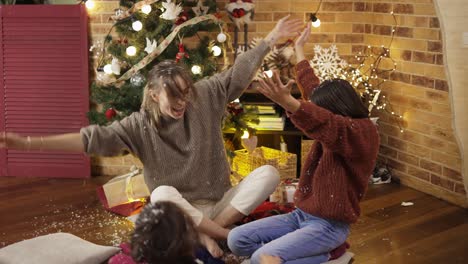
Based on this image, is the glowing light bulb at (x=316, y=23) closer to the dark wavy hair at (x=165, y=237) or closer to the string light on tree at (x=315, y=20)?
the string light on tree at (x=315, y=20)

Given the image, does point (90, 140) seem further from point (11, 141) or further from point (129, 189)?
point (129, 189)

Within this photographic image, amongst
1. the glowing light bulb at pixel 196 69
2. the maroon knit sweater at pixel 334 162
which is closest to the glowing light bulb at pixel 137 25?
the glowing light bulb at pixel 196 69

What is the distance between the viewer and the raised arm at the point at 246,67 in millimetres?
3125

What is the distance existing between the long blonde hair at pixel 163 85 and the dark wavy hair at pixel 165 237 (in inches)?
40.6

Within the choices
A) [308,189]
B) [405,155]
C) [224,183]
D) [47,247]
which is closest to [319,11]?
[405,155]

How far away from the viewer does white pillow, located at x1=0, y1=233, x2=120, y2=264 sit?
9.50 ft

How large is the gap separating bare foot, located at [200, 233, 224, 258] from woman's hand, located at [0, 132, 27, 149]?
2.75 feet

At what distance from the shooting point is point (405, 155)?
4.39m

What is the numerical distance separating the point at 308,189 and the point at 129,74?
5.18ft

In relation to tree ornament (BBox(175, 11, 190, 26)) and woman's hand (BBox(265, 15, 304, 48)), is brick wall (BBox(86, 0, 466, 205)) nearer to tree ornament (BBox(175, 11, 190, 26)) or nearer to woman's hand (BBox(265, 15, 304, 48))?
tree ornament (BBox(175, 11, 190, 26))

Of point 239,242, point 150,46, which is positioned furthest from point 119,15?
point 239,242

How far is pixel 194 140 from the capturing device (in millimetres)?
3105

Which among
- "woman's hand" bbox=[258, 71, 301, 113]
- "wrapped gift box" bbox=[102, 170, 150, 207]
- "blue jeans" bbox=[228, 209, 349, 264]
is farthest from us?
"wrapped gift box" bbox=[102, 170, 150, 207]

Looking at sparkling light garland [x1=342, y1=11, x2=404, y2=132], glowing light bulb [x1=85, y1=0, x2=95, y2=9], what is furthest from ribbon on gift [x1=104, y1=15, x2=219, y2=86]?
sparkling light garland [x1=342, y1=11, x2=404, y2=132]
